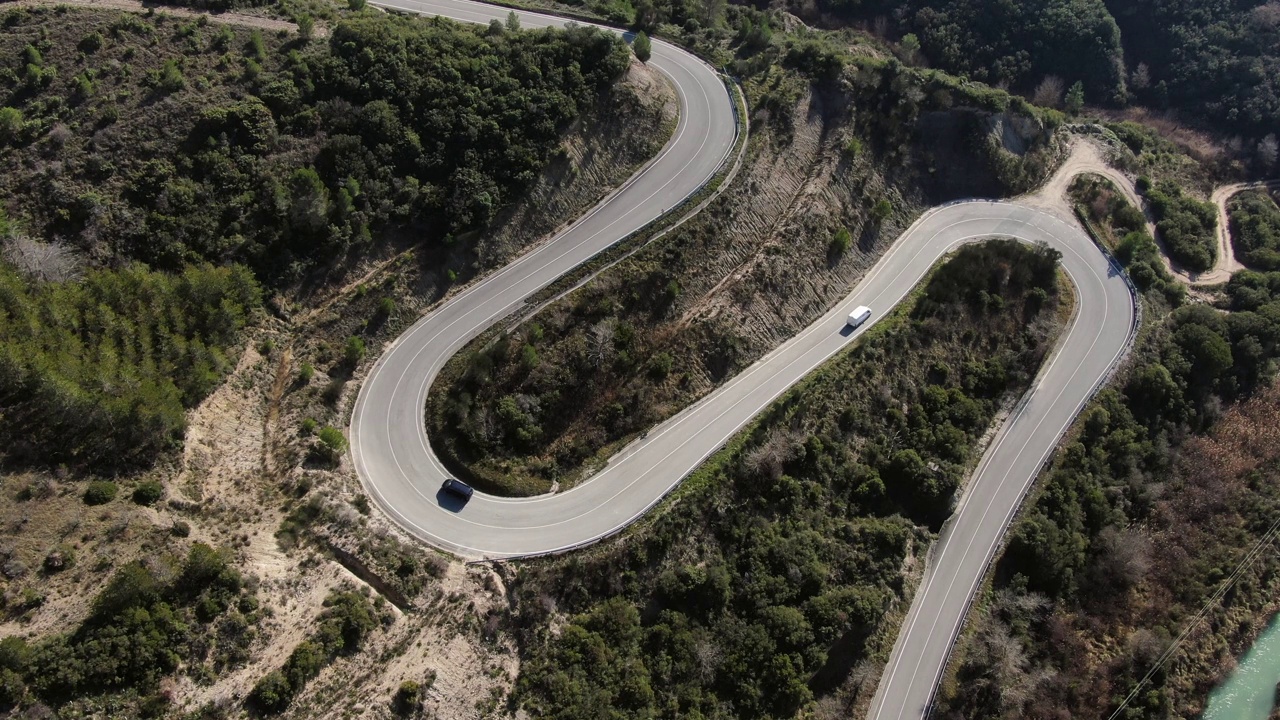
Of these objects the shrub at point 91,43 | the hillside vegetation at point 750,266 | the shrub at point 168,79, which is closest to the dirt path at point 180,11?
the shrub at point 91,43

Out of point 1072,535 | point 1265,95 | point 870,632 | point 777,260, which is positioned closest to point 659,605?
point 870,632

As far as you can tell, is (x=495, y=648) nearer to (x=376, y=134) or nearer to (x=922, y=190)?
(x=376, y=134)

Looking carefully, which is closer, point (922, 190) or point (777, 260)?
point (777, 260)

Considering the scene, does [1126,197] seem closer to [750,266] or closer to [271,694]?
[750,266]

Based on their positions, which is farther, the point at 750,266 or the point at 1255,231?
the point at 1255,231

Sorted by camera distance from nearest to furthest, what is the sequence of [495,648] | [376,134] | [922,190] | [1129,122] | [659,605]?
[495,648] < [659,605] < [376,134] < [922,190] < [1129,122]

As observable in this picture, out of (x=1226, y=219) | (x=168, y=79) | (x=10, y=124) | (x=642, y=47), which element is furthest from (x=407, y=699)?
(x=1226, y=219)
